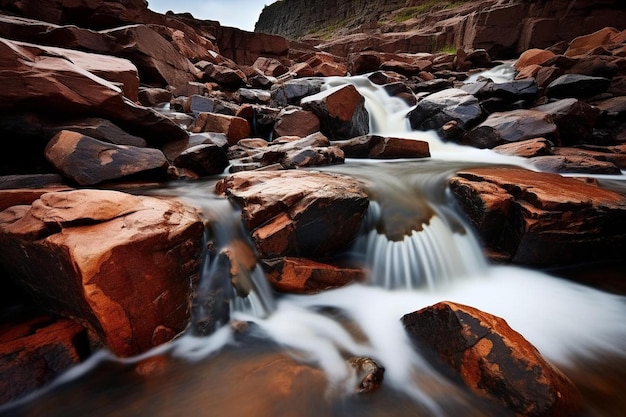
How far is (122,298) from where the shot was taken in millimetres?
2221

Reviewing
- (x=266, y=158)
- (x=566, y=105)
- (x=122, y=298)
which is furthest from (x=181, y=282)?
(x=566, y=105)

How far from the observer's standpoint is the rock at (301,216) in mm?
3219

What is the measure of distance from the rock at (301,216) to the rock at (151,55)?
10774mm

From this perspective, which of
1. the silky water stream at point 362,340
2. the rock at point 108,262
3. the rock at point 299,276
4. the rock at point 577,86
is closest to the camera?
the silky water stream at point 362,340

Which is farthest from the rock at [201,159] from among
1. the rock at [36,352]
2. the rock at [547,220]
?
the rock at [547,220]

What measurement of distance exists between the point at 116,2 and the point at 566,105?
2023 cm

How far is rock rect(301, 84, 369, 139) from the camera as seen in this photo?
315 inches

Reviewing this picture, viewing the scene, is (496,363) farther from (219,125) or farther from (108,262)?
(219,125)

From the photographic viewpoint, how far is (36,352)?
217 centimetres

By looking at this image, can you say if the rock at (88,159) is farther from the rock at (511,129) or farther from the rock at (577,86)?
the rock at (577,86)

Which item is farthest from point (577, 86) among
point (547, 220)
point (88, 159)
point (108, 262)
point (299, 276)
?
point (88, 159)

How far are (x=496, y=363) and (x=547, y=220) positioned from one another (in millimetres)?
2262

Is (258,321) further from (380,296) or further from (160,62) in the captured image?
(160,62)

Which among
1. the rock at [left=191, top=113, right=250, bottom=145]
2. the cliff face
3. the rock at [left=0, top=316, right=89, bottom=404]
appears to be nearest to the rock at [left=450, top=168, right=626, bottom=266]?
the rock at [left=0, top=316, right=89, bottom=404]
